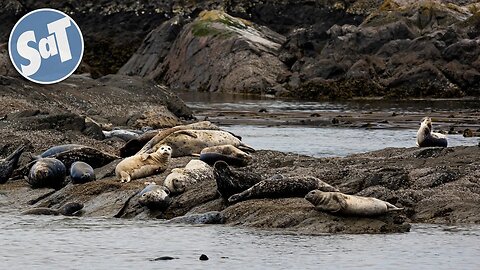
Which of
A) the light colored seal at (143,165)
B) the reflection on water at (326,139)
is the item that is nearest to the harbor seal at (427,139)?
the reflection on water at (326,139)

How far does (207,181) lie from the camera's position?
13.8 meters

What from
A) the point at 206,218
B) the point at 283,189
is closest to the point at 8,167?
the point at 206,218

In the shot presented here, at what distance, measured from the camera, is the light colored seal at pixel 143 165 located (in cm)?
1480

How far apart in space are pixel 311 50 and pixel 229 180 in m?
41.1

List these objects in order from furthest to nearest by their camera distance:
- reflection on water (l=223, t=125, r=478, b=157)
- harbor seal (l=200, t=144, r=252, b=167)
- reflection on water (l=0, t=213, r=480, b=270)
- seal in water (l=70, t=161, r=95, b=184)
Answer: reflection on water (l=223, t=125, r=478, b=157)
harbor seal (l=200, t=144, r=252, b=167)
seal in water (l=70, t=161, r=95, b=184)
reflection on water (l=0, t=213, r=480, b=270)

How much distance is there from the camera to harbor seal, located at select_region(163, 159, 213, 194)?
13.5 metres

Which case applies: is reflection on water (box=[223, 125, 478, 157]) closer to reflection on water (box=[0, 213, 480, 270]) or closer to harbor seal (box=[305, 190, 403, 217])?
harbor seal (box=[305, 190, 403, 217])

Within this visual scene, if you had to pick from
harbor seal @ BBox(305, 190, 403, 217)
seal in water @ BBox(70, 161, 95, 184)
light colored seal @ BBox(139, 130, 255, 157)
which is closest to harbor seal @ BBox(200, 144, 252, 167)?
light colored seal @ BBox(139, 130, 255, 157)

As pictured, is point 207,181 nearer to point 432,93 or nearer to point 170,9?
point 432,93

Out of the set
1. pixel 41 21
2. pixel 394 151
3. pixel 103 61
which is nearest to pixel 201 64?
pixel 103 61

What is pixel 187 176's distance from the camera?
45.1 ft

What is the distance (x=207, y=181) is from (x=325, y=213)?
99.1 inches

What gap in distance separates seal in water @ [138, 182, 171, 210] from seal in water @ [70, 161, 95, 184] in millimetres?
1826

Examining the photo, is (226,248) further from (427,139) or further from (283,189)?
(427,139)
